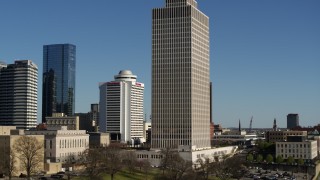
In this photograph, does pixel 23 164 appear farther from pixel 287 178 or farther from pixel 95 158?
pixel 287 178

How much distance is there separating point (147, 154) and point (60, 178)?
241ft

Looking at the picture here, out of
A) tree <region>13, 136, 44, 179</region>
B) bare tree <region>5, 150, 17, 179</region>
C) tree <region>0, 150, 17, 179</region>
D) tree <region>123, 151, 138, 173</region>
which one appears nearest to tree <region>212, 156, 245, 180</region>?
tree <region>123, 151, 138, 173</region>

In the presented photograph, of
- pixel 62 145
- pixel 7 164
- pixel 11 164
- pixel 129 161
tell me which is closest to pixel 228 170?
pixel 129 161

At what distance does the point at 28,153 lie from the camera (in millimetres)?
131125

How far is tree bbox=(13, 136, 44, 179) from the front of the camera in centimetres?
12962

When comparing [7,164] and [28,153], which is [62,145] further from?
[7,164]

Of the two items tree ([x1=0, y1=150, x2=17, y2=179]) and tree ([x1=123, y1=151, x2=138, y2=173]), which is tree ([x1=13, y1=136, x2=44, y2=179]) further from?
tree ([x1=123, y1=151, x2=138, y2=173])

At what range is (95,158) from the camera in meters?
129

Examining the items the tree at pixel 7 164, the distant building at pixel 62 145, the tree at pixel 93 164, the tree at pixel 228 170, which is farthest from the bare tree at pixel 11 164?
the tree at pixel 228 170

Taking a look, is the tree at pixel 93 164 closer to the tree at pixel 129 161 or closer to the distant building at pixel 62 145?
the tree at pixel 129 161

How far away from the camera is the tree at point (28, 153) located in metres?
130

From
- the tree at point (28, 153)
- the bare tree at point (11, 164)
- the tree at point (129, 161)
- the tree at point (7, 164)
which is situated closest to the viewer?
the bare tree at point (11, 164)

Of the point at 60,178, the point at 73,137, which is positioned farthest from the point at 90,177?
the point at 73,137

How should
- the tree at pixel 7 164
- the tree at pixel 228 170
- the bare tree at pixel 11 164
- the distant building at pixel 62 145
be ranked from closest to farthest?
the bare tree at pixel 11 164 → the tree at pixel 7 164 → the tree at pixel 228 170 → the distant building at pixel 62 145
